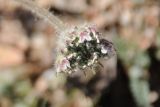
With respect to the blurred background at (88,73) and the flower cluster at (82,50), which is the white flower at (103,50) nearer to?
the flower cluster at (82,50)

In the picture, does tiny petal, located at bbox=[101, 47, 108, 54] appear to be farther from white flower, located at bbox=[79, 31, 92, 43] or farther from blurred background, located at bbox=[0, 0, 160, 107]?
blurred background, located at bbox=[0, 0, 160, 107]

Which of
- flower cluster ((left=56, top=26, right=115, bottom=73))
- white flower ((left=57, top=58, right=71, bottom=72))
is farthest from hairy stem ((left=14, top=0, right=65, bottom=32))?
white flower ((left=57, top=58, right=71, bottom=72))

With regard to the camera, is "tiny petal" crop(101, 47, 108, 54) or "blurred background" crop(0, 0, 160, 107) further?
"blurred background" crop(0, 0, 160, 107)

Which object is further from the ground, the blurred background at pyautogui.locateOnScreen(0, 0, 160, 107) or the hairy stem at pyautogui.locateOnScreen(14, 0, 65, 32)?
the blurred background at pyautogui.locateOnScreen(0, 0, 160, 107)

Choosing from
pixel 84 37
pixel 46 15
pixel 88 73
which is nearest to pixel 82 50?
pixel 84 37

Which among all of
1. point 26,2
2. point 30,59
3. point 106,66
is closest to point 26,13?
point 30,59

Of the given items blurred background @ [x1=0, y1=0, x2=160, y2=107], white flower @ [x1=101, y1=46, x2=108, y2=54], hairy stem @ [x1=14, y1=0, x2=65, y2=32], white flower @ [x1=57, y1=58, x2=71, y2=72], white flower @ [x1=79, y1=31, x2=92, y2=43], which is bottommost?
white flower @ [x1=57, y1=58, x2=71, y2=72]

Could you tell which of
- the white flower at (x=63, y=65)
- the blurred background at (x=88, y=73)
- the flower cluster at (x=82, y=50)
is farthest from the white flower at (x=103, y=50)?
the blurred background at (x=88, y=73)
